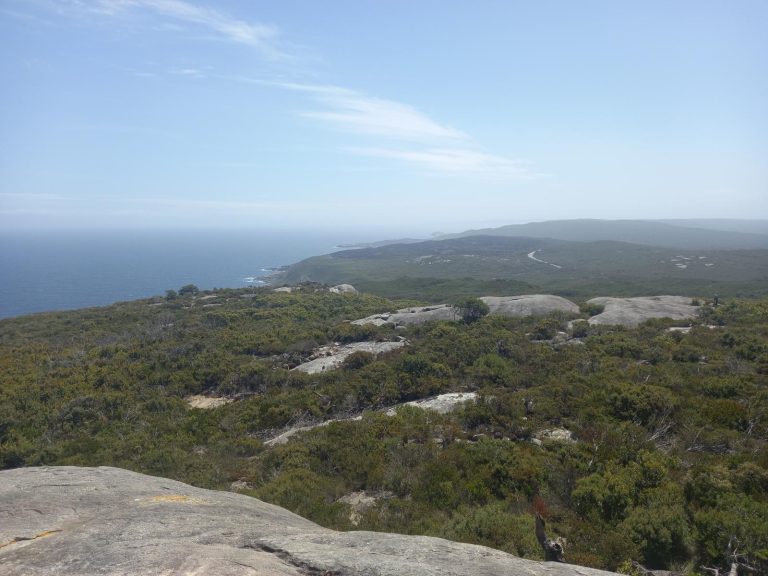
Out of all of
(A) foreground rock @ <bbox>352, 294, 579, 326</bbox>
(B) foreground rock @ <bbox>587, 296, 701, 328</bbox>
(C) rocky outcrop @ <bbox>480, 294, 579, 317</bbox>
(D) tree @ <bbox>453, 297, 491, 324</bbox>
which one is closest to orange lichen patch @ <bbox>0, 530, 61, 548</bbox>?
(A) foreground rock @ <bbox>352, 294, 579, 326</bbox>

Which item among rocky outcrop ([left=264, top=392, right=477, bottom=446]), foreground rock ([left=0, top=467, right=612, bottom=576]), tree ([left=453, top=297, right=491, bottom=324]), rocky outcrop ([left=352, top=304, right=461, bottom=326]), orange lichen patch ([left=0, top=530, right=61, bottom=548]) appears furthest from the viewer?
rocky outcrop ([left=352, top=304, right=461, bottom=326])

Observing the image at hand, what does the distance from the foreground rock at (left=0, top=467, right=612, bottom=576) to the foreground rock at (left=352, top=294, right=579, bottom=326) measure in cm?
3712

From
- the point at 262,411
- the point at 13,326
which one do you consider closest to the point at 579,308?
the point at 262,411

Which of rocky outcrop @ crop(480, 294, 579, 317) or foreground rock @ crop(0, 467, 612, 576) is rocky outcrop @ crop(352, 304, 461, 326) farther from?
foreground rock @ crop(0, 467, 612, 576)

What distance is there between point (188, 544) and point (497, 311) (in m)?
44.8

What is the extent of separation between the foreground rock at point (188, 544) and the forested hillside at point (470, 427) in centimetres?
354

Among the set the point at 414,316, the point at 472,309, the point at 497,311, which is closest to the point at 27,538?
the point at 472,309

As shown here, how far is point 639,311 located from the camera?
4331 centimetres

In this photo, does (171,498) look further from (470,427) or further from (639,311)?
(639,311)

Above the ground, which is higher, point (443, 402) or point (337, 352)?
point (443, 402)

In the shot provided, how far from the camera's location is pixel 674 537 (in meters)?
9.22

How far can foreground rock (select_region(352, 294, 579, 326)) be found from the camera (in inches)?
1813

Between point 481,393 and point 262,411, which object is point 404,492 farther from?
point 262,411

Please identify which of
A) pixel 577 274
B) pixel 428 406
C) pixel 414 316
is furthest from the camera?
pixel 577 274
